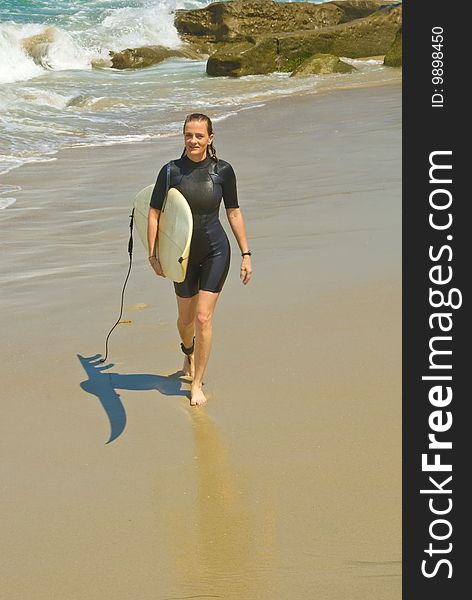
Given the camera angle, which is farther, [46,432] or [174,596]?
[46,432]

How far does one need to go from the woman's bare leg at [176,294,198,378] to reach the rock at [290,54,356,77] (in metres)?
16.4

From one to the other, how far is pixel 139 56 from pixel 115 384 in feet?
68.8

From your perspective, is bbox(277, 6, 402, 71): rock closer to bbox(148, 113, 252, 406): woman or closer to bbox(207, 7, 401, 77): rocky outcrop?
bbox(207, 7, 401, 77): rocky outcrop

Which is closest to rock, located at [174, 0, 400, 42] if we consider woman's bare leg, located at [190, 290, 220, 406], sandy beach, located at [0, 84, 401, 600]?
sandy beach, located at [0, 84, 401, 600]

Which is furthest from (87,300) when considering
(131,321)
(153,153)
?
(153,153)

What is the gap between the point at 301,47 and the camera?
23188 mm

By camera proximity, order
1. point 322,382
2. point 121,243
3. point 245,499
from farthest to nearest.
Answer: point 121,243 < point 322,382 < point 245,499

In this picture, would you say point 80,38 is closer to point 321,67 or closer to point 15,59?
point 15,59

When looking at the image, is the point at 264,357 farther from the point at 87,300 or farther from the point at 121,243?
the point at 121,243

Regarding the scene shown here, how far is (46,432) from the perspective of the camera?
4406 mm

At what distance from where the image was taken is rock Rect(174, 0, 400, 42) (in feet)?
90.6

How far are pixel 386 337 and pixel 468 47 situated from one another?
6.47 ft

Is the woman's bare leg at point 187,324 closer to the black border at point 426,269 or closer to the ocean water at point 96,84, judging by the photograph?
the black border at point 426,269

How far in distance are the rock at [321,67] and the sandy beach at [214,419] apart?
1296cm
